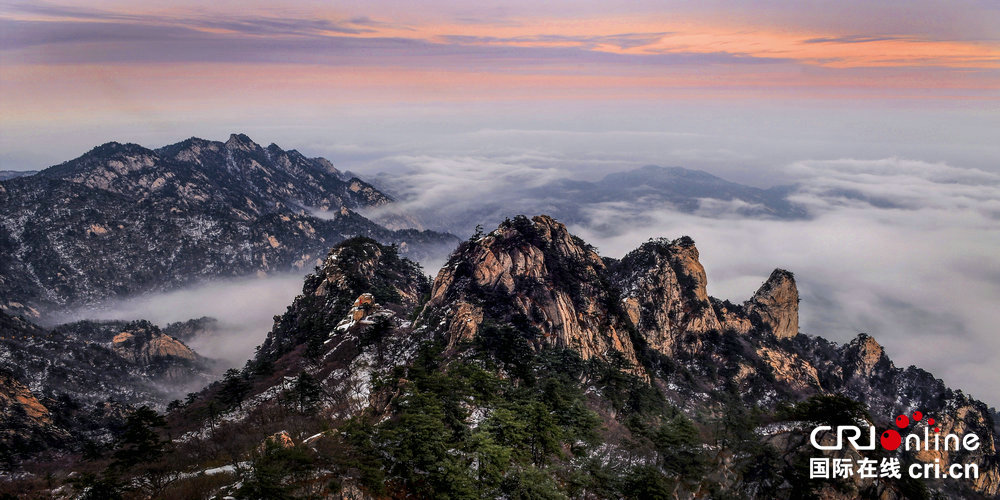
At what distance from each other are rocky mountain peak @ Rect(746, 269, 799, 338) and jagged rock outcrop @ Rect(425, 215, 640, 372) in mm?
67453

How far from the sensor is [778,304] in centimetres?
→ 13962

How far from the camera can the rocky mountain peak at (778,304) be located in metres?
139

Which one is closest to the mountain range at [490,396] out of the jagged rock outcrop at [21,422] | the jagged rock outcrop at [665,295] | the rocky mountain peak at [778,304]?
the jagged rock outcrop at [21,422]

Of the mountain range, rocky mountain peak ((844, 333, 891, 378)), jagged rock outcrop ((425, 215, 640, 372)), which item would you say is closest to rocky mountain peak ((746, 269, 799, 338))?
the mountain range

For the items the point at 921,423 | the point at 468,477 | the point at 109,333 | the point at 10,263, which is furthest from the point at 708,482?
the point at 10,263

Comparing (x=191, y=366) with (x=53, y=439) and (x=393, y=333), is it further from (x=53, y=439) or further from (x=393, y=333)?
(x=393, y=333)

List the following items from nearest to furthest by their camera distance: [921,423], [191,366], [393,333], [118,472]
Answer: [118,472], [393,333], [921,423], [191,366]

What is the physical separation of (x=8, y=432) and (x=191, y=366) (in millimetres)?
79489

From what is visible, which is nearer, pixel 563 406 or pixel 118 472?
pixel 118 472

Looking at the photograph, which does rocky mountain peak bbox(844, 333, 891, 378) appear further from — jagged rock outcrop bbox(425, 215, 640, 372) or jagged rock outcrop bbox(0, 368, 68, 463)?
jagged rock outcrop bbox(0, 368, 68, 463)

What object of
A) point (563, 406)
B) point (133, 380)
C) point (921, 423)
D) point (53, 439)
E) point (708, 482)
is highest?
point (563, 406)

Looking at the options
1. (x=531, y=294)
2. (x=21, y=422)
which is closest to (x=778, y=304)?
(x=531, y=294)

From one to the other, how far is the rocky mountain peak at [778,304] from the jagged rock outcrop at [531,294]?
67.5m

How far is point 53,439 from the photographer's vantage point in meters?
78.0
